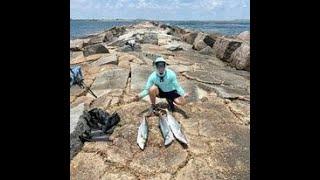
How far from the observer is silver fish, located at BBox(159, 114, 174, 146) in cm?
510

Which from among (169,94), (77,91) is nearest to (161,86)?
(169,94)

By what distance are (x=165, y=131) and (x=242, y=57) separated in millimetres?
7737

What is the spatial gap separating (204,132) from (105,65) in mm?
6550

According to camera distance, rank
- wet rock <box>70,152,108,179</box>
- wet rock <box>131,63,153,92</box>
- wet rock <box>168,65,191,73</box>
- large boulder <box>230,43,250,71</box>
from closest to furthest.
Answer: wet rock <box>70,152,108,179</box>
wet rock <box>131,63,153,92</box>
wet rock <box>168,65,191,73</box>
large boulder <box>230,43,250,71</box>

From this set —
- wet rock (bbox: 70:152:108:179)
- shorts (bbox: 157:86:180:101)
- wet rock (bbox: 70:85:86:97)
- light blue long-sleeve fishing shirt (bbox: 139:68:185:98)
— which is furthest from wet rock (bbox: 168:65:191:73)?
wet rock (bbox: 70:152:108:179)

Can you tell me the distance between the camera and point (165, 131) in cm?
532

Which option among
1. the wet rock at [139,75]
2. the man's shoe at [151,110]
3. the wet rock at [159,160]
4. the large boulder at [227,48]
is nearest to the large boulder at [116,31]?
the large boulder at [227,48]

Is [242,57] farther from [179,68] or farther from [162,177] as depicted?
[162,177]

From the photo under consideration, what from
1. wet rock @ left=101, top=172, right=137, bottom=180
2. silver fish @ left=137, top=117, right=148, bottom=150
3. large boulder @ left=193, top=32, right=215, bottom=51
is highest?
large boulder @ left=193, top=32, right=215, bottom=51

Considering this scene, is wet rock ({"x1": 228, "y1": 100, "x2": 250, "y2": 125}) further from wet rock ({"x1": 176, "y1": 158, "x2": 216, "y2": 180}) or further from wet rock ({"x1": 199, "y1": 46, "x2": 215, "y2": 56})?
wet rock ({"x1": 199, "y1": 46, "x2": 215, "y2": 56})

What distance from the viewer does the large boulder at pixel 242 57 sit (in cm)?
1174

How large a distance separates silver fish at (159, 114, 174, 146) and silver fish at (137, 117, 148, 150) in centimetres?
28

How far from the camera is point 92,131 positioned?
215 inches

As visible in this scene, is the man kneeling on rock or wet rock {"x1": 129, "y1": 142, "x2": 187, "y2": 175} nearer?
wet rock {"x1": 129, "y1": 142, "x2": 187, "y2": 175}
